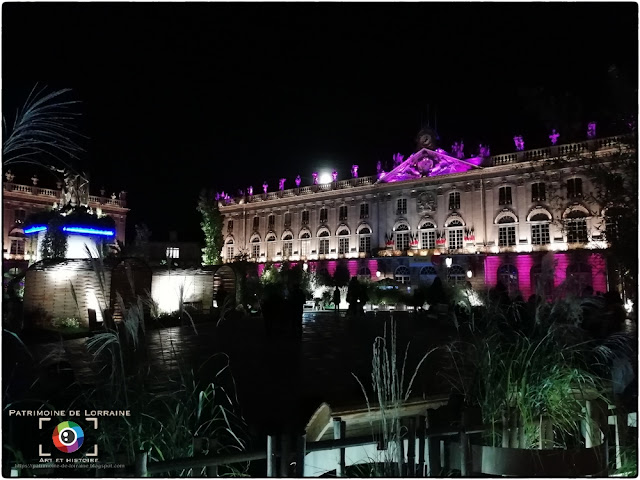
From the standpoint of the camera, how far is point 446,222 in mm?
39656

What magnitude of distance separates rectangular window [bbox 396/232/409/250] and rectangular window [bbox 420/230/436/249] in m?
1.47

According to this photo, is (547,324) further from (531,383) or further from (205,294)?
(205,294)

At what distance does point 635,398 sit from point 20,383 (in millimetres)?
7350

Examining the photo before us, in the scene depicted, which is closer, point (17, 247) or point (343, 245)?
point (17, 247)

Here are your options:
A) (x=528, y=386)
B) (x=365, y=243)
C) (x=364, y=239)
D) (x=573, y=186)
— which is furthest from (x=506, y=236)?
(x=528, y=386)

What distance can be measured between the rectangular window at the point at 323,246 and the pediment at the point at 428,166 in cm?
760

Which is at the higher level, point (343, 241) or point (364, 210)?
point (364, 210)

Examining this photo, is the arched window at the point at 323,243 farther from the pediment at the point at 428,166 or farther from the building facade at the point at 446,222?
the pediment at the point at 428,166

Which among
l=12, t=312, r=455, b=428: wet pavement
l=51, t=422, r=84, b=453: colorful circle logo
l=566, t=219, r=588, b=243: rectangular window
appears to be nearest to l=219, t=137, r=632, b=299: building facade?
l=566, t=219, r=588, b=243: rectangular window

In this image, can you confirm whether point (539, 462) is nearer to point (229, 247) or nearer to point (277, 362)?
point (277, 362)

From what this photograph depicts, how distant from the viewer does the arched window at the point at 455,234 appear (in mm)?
39000

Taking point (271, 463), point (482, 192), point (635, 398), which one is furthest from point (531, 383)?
point (482, 192)

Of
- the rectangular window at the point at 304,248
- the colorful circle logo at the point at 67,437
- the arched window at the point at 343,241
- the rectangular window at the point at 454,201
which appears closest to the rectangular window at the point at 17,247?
the rectangular window at the point at 304,248

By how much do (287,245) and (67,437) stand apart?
1815 inches
